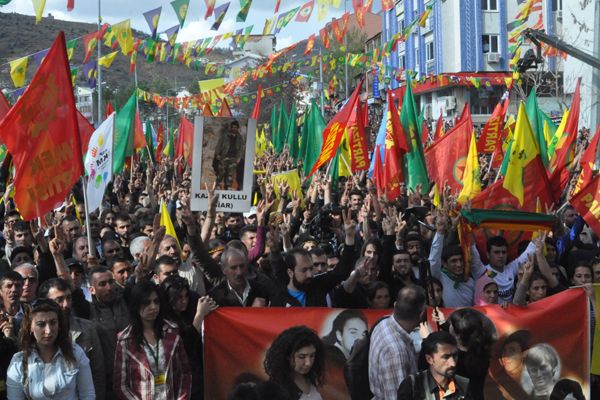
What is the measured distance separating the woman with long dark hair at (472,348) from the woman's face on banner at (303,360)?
861 mm

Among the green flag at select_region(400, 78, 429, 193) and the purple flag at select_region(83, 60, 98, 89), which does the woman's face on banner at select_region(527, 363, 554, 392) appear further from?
the purple flag at select_region(83, 60, 98, 89)

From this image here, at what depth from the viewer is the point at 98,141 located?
10234 millimetres

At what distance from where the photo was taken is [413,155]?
41.3 feet

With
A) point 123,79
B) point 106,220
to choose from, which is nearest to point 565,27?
point 106,220

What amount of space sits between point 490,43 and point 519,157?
1488 inches

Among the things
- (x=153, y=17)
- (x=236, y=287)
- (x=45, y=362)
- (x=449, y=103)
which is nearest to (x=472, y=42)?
(x=449, y=103)

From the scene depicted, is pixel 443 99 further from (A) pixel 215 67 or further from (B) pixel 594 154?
(B) pixel 594 154

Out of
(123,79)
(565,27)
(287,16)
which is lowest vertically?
(287,16)

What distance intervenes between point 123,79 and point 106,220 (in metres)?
110

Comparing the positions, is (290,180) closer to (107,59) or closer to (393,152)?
(393,152)

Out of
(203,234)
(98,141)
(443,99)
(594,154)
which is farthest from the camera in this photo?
(443,99)

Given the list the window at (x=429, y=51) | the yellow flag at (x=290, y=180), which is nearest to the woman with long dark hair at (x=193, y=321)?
the yellow flag at (x=290, y=180)

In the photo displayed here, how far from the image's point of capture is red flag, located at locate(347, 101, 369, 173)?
13938 mm

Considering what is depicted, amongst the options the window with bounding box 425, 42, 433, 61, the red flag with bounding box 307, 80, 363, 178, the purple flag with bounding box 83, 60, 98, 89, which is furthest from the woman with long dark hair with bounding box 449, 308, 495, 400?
the window with bounding box 425, 42, 433, 61
